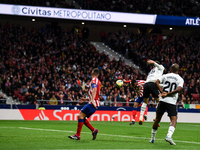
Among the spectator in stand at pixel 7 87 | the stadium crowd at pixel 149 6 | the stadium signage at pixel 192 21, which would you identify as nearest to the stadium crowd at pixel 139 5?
the stadium crowd at pixel 149 6

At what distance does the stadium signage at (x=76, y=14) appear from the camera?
30078 mm

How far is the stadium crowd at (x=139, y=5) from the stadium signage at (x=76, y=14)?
718 mm

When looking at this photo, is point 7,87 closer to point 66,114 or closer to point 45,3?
point 66,114

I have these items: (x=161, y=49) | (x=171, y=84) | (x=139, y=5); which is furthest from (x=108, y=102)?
(x=171, y=84)

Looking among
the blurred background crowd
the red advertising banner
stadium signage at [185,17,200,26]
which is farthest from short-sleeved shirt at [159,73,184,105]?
stadium signage at [185,17,200,26]

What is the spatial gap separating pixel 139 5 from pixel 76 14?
7.66 metres

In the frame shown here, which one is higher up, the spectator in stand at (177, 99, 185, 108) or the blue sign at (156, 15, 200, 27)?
the blue sign at (156, 15, 200, 27)

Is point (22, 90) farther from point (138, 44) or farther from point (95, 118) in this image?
point (138, 44)

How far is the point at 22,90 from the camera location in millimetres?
24469

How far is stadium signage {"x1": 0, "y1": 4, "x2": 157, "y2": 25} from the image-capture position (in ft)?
98.7

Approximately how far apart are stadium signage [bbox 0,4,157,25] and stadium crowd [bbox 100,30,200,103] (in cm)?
292

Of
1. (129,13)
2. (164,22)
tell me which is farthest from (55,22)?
(164,22)

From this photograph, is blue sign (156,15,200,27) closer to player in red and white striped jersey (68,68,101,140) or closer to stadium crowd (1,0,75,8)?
stadium crowd (1,0,75,8)

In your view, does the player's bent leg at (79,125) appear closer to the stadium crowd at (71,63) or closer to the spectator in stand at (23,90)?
the stadium crowd at (71,63)
